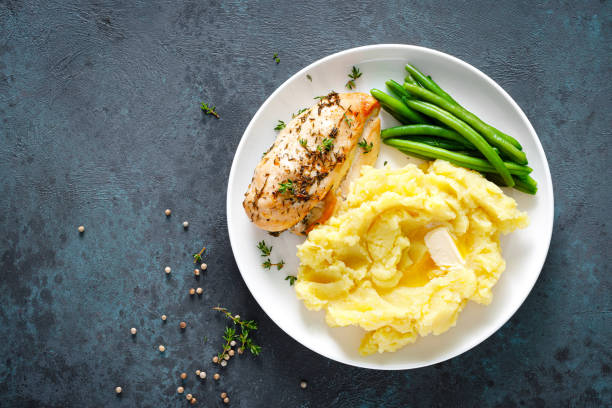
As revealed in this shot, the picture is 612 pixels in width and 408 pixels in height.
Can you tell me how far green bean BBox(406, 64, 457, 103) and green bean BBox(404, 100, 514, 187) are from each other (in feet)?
0.53

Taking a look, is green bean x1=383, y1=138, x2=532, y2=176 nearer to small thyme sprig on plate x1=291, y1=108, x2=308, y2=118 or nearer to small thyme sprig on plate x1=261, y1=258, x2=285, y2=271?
small thyme sprig on plate x1=291, y1=108, x2=308, y2=118

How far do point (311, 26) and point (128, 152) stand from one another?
261 cm

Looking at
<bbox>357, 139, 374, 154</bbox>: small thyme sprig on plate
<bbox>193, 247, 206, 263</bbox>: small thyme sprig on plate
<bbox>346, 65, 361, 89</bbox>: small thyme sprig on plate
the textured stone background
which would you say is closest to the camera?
<bbox>357, 139, 374, 154</bbox>: small thyme sprig on plate

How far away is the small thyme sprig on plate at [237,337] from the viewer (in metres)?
5.09

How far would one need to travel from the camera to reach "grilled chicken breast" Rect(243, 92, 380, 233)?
4.40 m

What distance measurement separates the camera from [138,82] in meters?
5.29

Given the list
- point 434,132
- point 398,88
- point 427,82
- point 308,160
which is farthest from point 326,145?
point 427,82

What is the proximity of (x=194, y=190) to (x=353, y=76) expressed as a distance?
7.30 feet

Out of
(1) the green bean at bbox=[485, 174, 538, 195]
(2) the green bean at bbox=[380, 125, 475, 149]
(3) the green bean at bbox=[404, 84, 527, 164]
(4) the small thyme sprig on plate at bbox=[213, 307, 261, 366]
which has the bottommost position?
(4) the small thyme sprig on plate at bbox=[213, 307, 261, 366]

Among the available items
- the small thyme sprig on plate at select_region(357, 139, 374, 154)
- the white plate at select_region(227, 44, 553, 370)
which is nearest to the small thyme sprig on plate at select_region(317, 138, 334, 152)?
the small thyme sprig on plate at select_region(357, 139, 374, 154)

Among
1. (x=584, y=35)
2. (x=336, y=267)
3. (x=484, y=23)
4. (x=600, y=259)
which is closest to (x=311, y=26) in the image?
(x=484, y=23)

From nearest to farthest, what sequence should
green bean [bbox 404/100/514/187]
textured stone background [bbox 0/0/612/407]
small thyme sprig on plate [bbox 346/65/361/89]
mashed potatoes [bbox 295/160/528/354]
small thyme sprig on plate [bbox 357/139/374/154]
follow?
mashed potatoes [bbox 295/160/528/354] → green bean [bbox 404/100/514/187] → small thyme sprig on plate [bbox 357/139/374/154] → small thyme sprig on plate [bbox 346/65/361/89] → textured stone background [bbox 0/0/612/407]

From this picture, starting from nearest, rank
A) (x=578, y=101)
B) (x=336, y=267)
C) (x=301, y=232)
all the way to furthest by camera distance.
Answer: (x=336, y=267) < (x=301, y=232) < (x=578, y=101)

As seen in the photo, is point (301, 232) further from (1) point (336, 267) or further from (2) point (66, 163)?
(2) point (66, 163)
